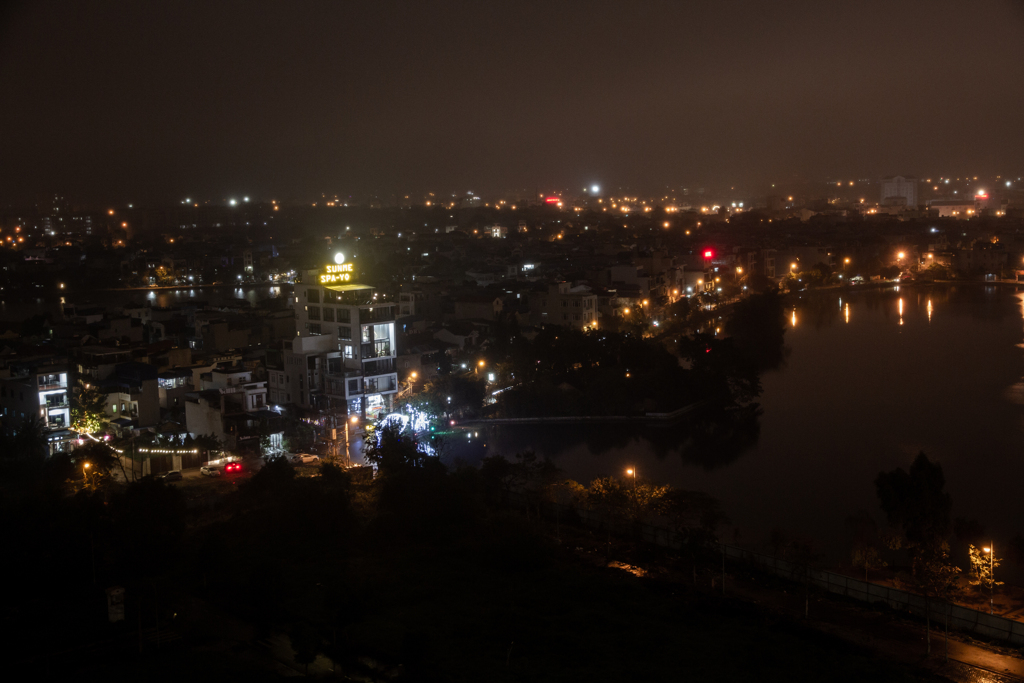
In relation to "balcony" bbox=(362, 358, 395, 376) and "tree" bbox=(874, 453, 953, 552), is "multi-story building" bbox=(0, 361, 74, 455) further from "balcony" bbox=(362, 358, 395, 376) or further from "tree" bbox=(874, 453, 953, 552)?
"tree" bbox=(874, 453, 953, 552)

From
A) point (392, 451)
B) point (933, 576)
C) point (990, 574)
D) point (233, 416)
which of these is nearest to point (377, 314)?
point (233, 416)

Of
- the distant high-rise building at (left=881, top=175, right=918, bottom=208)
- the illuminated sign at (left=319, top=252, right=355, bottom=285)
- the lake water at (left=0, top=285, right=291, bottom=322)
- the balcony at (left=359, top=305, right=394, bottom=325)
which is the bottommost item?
the balcony at (left=359, top=305, right=394, bottom=325)

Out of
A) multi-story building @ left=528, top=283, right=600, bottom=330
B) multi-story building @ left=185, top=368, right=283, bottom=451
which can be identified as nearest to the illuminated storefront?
multi-story building @ left=185, top=368, right=283, bottom=451

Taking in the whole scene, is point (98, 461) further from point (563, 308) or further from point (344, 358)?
point (563, 308)

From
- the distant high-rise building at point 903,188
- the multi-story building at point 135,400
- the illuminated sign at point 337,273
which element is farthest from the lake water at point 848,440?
the distant high-rise building at point 903,188

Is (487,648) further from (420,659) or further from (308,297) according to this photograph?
(308,297)

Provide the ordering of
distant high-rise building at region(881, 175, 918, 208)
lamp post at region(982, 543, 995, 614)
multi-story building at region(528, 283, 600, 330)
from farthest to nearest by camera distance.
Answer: distant high-rise building at region(881, 175, 918, 208), multi-story building at region(528, 283, 600, 330), lamp post at region(982, 543, 995, 614)
